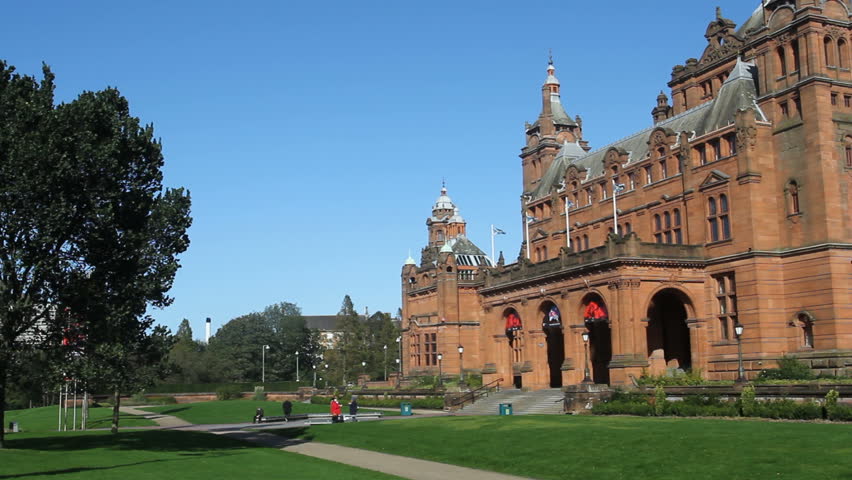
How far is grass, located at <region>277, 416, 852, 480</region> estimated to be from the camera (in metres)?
22.1

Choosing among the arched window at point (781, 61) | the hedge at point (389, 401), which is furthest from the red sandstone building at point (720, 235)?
the hedge at point (389, 401)

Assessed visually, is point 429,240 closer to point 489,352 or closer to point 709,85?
point 489,352

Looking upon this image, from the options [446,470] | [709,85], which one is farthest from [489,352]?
[446,470]

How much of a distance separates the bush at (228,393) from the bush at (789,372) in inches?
2991

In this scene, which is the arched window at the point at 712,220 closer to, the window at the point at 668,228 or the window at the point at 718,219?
the window at the point at 718,219

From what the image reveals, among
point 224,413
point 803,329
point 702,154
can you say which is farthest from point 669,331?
point 224,413

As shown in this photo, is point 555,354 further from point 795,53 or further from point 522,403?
point 795,53

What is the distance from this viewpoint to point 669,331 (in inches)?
2224

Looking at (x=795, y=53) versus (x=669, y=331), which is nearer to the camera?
(x=795, y=53)

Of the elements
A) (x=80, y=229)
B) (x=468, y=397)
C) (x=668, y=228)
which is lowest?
(x=468, y=397)

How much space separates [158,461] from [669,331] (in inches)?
1480

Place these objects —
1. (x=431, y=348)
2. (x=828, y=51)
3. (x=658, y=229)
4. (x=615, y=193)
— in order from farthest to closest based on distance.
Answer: (x=431, y=348) < (x=615, y=193) < (x=658, y=229) < (x=828, y=51)

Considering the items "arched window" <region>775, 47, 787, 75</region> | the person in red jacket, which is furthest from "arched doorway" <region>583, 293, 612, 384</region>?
"arched window" <region>775, 47, 787, 75</region>

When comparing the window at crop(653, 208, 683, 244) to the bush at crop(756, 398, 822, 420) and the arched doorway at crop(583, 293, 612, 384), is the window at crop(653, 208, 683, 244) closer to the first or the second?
the arched doorway at crop(583, 293, 612, 384)
